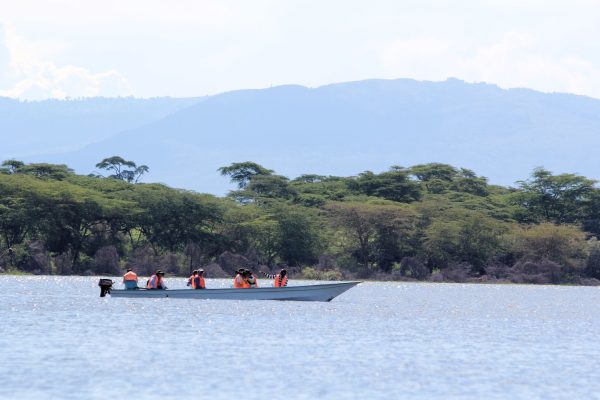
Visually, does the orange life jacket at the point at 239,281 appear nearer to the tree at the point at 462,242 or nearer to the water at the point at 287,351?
the water at the point at 287,351

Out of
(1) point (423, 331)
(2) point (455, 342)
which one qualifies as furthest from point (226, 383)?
(1) point (423, 331)

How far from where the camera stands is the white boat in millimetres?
51938

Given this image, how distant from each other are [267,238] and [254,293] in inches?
1844

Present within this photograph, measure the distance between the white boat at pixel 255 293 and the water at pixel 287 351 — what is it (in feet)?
1.62

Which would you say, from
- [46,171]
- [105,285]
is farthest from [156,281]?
[46,171]

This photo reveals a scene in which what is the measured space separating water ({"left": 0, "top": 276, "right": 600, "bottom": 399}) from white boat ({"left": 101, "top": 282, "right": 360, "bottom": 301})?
49cm

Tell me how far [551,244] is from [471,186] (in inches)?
1421

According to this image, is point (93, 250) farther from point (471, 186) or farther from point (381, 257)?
point (471, 186)

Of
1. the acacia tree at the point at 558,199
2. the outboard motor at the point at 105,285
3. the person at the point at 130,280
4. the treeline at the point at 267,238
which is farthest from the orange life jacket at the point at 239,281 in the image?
the acacia tree at the point at 558,199

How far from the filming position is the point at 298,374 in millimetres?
28406

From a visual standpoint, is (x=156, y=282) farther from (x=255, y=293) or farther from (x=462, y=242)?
(x=462, y=242)

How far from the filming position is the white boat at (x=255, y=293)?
2045 inches

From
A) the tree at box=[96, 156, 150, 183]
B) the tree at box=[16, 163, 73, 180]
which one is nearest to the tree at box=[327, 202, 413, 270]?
the tree at box=[16, 163, 73, 180]

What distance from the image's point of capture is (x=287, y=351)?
108 ft
